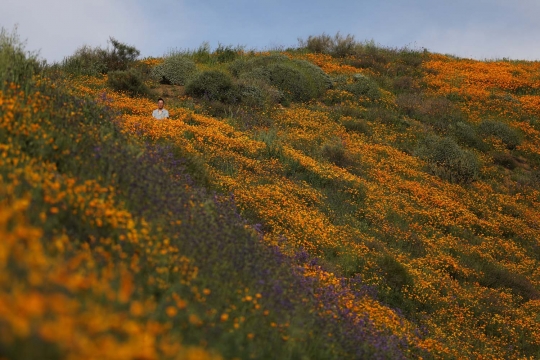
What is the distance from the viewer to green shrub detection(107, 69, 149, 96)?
53.2 feet

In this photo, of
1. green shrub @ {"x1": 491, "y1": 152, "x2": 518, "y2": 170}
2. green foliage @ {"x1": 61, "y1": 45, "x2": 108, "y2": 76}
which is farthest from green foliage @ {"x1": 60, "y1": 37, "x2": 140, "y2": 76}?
green shrub @ {"x1": 491, "y1": 152, "x2": 518, "y2": 170}

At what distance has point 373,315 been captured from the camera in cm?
721

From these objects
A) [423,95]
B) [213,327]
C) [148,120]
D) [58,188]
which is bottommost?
[213,327]

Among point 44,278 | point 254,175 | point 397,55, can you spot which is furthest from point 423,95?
point 44,278

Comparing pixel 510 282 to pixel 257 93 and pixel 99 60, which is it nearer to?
pixel 257 93

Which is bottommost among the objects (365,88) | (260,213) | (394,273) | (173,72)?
(394,273)

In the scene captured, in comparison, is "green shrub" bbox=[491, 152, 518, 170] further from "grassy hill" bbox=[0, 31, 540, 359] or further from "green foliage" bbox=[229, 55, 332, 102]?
"green foliage" bbox=[229, 55, 332, 102]

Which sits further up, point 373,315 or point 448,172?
point 448,172

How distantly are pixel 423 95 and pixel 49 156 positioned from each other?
23.0 m

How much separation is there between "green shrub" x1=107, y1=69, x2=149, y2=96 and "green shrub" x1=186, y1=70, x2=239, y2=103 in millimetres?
2006

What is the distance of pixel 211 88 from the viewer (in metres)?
18.1

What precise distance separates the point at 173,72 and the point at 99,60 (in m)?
2.97

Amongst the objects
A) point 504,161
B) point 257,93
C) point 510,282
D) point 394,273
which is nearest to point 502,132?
point 504,161

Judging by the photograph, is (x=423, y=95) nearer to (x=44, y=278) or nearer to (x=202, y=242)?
(x=202, y=242)
